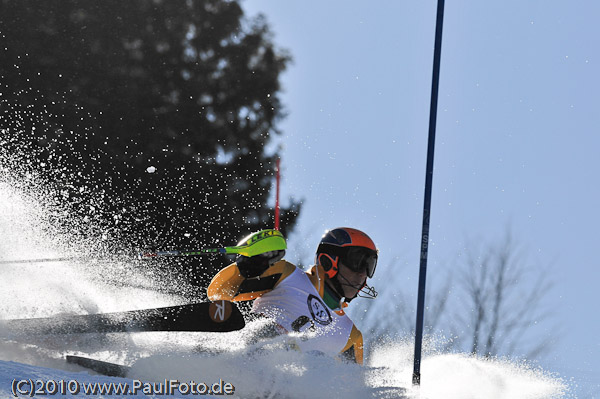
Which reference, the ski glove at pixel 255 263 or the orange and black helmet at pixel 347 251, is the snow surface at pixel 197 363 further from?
the orange and black helmet at pixel 347 251

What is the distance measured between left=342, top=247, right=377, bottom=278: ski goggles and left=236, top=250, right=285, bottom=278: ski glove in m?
0.86

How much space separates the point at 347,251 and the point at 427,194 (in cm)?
82

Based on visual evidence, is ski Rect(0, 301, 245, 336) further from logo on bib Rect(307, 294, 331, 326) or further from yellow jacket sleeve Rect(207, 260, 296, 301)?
logo on bib Rect(307, 294, 331, 326)

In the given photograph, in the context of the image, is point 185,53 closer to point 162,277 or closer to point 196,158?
point 196,158

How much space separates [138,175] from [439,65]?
691cm

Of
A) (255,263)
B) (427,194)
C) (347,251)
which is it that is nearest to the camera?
(255,263)

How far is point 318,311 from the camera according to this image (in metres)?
5.13

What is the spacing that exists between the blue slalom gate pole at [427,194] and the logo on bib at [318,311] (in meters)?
1.03

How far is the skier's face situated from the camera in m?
5.75

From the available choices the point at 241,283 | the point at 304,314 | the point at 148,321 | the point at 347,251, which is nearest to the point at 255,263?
the point at 241,283

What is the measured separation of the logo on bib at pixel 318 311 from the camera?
5082 millimetres

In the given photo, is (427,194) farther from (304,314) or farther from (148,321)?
(148,321)

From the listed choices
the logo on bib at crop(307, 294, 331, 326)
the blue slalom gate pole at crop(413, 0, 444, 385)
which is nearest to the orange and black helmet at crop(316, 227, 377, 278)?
the blue slalom gate pole at crop(413, 0, 444, 385)

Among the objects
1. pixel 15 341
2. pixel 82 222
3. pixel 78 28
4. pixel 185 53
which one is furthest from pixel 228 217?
pixel 15 341
